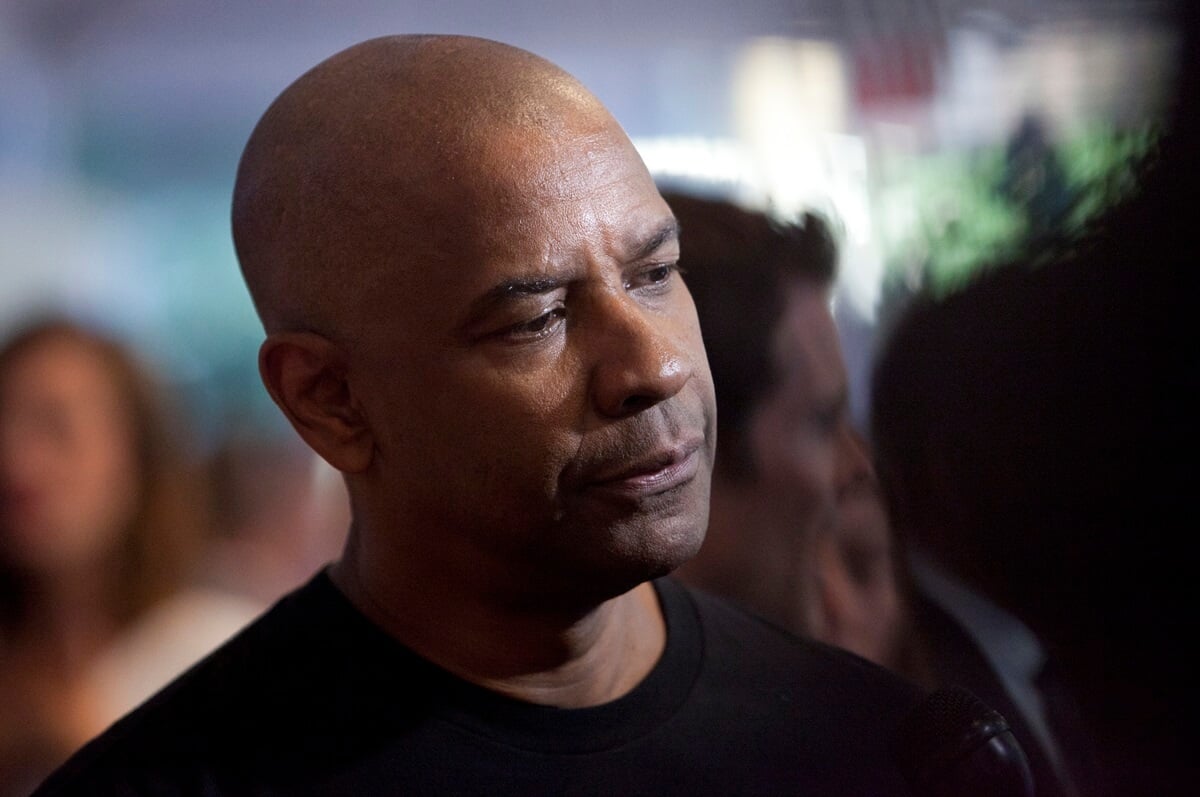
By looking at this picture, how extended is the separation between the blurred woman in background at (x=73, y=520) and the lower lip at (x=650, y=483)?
51.6 inches

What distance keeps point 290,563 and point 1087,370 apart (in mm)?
1435

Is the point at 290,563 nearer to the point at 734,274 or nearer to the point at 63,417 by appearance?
the point at 63,417

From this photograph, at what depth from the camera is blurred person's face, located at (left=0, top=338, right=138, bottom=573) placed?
2.19 meters

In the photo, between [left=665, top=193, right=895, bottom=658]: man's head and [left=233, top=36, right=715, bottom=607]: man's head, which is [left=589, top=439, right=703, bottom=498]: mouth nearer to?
[left=233, top=36, right=715, bottom=607]: man's head

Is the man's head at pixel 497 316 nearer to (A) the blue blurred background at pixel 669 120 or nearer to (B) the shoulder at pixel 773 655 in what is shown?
(B) the shoulder at pixel 773 655

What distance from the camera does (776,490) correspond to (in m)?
1.95

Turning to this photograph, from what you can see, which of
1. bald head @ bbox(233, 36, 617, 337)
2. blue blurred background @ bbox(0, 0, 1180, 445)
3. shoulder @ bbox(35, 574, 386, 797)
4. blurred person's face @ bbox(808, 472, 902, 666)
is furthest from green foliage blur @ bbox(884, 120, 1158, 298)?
shoulder @ bbox(35, 574, 386, 797)

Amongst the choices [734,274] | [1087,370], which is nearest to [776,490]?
[734,274]

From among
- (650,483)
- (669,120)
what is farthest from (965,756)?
(669,120)

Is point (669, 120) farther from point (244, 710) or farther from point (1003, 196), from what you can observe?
point (244, 710)

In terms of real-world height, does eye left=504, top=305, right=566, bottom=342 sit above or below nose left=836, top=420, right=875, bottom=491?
above

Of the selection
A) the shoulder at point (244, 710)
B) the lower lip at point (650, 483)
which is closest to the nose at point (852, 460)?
the lower lip at point (650, 483)

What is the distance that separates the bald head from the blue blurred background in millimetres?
633

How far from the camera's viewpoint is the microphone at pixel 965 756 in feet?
3.49
